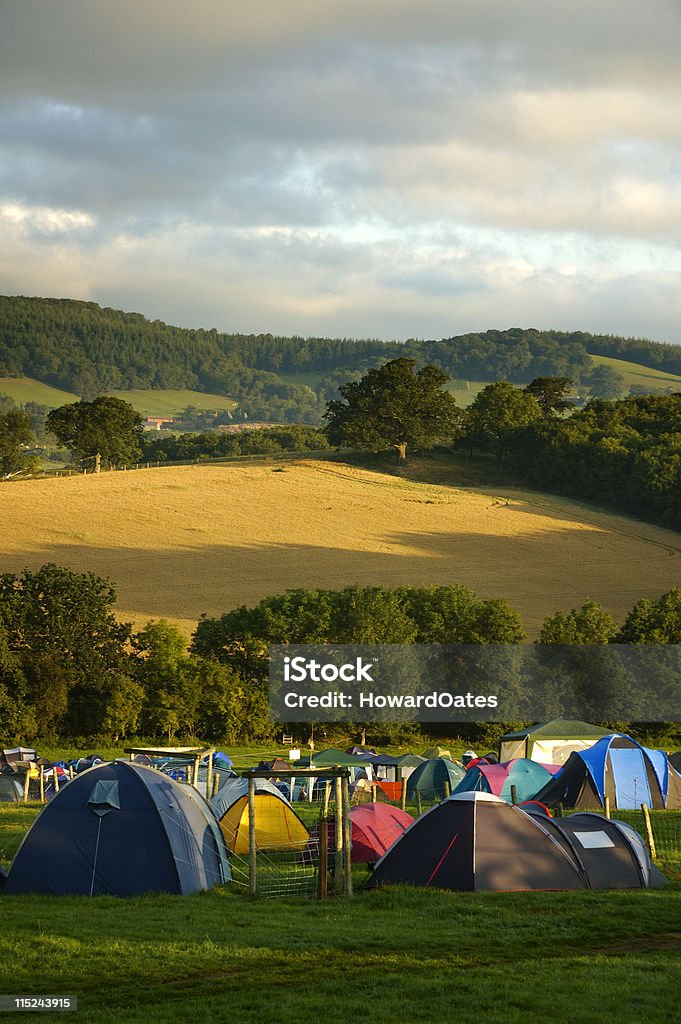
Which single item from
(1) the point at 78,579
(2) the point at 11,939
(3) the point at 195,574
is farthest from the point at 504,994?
(3) the point at 195,574

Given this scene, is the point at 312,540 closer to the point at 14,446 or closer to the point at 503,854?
the point at 14,446

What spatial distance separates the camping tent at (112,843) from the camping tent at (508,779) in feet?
42.7

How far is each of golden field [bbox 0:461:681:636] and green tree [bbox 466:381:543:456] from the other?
11.6m

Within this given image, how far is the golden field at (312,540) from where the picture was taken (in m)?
71.6

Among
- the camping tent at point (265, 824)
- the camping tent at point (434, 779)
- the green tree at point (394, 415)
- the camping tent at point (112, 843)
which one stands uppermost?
the green tree at point (394, 415)

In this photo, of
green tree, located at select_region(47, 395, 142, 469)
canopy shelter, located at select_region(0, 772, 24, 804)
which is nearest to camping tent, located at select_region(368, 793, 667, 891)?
canopy shelter, located at select_region(0, 772, 24, 804)

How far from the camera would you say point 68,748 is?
47531 mm

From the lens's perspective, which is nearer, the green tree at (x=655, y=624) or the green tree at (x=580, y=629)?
the green tree at (x=580, y=629)

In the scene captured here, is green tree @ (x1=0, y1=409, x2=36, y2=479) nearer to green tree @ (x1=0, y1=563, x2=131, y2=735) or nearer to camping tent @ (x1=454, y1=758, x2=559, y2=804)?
green tree @ (x1=0, y1=563, x2=131, y2=735)

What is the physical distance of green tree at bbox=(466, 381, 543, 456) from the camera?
11300 cm

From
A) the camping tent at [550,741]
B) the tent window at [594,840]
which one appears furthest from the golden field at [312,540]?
the tent window at [594,840]

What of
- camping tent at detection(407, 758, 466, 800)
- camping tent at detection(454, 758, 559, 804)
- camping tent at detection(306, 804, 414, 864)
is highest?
camping tent at detection(306, 804, 414, 864)

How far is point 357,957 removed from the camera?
1299 cm

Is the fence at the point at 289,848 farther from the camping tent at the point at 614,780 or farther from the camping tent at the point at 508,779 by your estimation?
the camping tent at the point at 614,780
